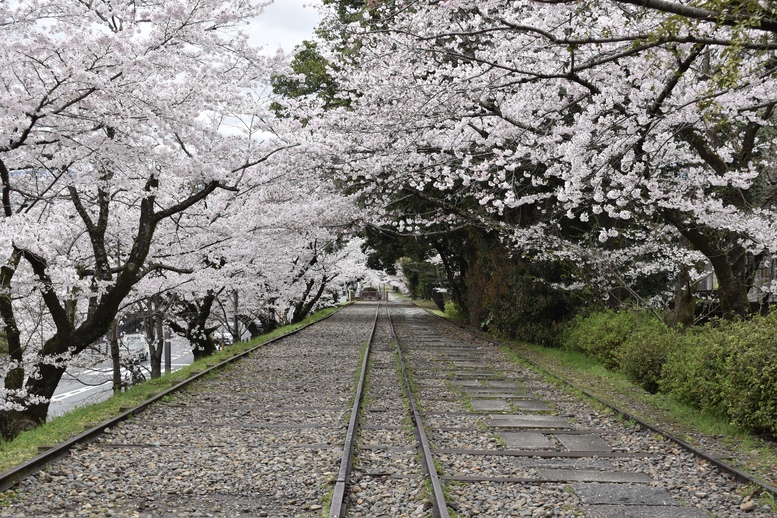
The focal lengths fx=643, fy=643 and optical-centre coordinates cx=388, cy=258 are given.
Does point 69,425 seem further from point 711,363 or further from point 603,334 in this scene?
point 603,334

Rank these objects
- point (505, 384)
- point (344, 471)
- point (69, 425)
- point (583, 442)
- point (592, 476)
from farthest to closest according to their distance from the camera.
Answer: point (505, 384), point (69, 425), point (583, 442), point (592, 476), point (344, 471)

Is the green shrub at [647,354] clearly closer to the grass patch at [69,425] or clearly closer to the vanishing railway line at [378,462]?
the vanishing railway line at [378,462]

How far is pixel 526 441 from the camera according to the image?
7.52 meters

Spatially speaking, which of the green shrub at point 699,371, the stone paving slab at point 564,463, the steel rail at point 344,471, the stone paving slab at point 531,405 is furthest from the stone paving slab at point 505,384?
the stone paving slab at point 564,463

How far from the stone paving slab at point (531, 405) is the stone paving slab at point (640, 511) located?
4121 millimetres

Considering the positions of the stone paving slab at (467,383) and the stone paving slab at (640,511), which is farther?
the stone paving slab at (467,383)

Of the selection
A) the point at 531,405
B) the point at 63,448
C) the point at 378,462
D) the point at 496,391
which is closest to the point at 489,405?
the point at 531,405

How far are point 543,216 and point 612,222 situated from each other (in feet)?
6.57

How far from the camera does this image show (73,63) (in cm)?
690

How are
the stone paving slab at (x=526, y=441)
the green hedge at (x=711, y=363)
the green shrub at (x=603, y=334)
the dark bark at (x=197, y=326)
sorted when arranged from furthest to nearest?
the dark bark at (x=197, y=326) → the green shrub at (x=603, y=334) → the stone paving slab at (x=526, y=441) → the green hedge at (x=711, y=363)

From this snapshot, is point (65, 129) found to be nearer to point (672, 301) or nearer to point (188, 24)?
point (188, 24)

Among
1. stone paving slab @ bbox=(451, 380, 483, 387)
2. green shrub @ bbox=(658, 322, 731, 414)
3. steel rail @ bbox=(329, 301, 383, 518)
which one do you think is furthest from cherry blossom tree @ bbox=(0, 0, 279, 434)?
green shrub @ bbox=(658, 322, 731, 414)

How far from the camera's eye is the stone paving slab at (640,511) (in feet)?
16.7

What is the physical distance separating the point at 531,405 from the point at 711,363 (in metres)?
2.63
